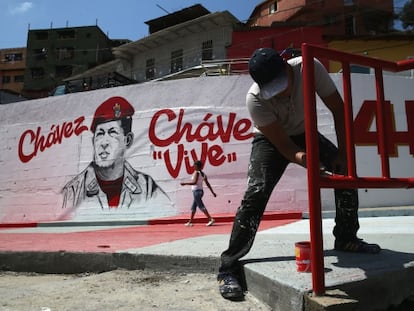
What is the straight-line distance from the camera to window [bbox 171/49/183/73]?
1126 inches

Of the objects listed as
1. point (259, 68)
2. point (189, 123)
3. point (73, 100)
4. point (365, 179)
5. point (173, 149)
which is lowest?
point (365, 179)

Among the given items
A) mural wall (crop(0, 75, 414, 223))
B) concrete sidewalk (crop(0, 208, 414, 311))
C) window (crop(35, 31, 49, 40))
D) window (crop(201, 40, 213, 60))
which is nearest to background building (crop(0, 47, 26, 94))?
window (crop(35, 31, 49, 40))

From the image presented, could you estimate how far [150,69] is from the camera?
100 ft

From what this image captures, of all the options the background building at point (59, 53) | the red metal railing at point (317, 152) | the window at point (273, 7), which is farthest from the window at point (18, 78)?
the red metal railing at point (317, 152)

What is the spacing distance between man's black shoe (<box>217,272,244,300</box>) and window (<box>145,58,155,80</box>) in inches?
1116

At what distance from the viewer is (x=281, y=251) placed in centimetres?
332

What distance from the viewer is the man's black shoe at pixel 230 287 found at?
2.65 meters

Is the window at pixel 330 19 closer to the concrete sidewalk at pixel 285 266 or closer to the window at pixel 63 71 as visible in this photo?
the concrete sidewalk at pixel 285 266

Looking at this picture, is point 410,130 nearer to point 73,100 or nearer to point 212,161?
point 212,161

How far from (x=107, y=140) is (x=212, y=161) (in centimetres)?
314

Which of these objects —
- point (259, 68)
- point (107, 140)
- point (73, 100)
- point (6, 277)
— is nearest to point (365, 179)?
point (259, 68)

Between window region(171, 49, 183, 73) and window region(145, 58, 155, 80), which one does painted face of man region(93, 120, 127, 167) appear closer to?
window region(171, 49, 183, 73)

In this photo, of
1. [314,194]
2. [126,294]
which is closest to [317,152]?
[314,194]

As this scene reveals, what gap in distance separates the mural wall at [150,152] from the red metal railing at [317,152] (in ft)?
23.1
